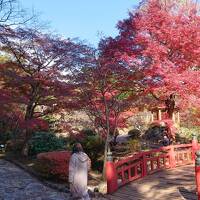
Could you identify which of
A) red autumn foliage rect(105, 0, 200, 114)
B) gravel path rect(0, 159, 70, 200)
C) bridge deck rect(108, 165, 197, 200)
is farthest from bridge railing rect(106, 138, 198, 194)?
red autumn foliage rect(105, 0, 200, 114)

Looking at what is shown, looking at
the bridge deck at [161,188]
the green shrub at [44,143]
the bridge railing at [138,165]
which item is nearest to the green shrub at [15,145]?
the green shrub at [44,143]

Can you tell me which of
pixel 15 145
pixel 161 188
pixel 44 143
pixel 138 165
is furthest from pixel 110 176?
pixel 15 145

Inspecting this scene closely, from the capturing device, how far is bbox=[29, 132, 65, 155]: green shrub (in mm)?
20688

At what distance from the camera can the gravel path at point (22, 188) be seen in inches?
495

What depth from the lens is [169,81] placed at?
57.5ft

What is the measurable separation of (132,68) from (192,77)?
271 cm

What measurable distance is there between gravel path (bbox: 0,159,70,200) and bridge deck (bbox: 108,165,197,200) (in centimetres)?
196

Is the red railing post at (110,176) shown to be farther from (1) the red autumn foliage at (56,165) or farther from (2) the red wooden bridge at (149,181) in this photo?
(1) the red autumn foliage at (56,165)

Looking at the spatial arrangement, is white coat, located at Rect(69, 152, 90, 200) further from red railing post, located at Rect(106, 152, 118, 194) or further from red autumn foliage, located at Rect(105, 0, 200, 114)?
red autumn foliage, located at Rect(105, 0, 200, 114)

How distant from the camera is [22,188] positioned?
13.8 meters

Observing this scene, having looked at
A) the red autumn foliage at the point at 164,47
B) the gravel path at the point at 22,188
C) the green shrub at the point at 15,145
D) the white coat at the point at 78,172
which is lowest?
the gravel path at the point at 22,188

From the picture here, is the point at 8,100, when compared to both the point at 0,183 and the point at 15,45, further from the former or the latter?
the point at 0,183

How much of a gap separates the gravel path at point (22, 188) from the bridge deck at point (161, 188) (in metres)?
1.96

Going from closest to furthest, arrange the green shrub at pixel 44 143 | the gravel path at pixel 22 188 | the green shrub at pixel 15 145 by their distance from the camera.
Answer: the gravel path at pixel 22 188 → the green shrub at pixel 44 143 → the green shrub at pixel 15 145
